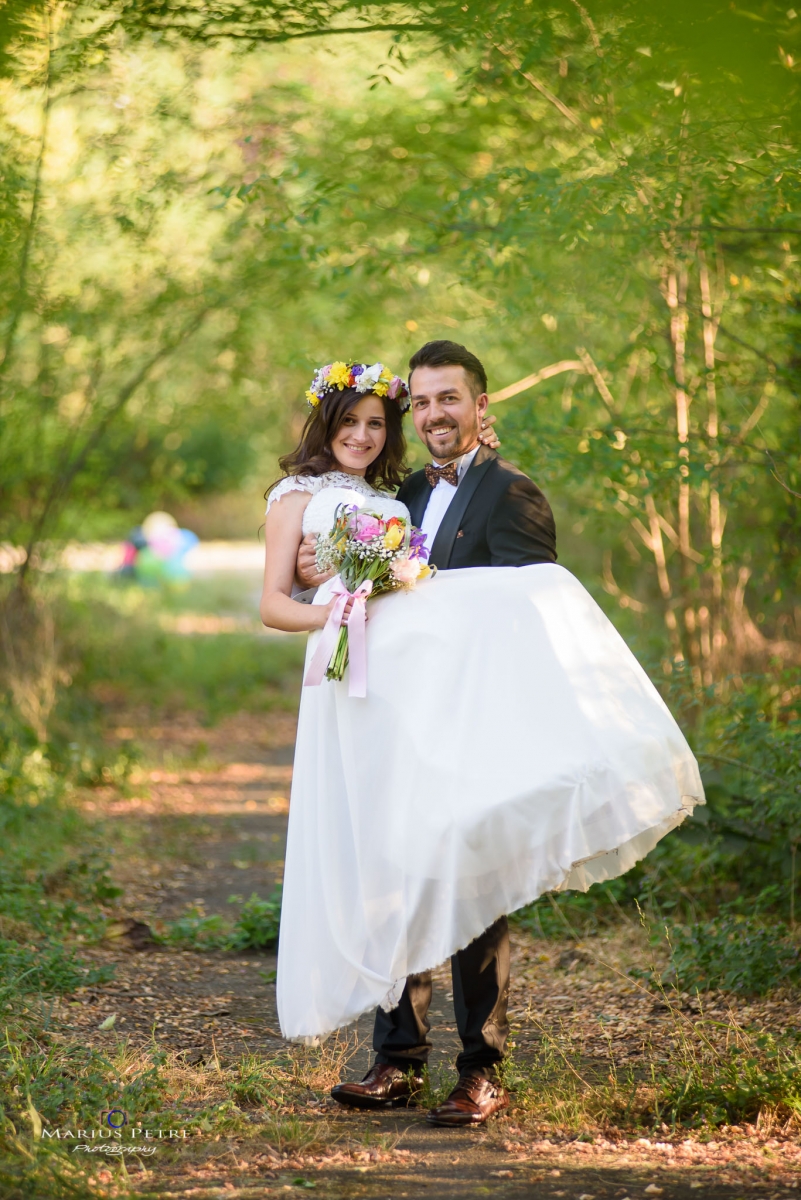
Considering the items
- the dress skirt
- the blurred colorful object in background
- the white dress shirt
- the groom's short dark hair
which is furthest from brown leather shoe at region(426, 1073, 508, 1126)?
the blurred colorful object in background

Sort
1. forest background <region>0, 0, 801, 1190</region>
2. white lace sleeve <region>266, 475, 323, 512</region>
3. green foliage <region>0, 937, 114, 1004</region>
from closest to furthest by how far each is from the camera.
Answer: white lace sleeve <region>266, 475, 323, 512</region>, green foliage <region>0, 937, 114, 1004</region>, forest background <region>0, 0, 801, 1190</region>

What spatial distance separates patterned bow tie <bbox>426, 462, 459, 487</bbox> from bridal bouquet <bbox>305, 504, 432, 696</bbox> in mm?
316

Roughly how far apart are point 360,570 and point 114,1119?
1666mm

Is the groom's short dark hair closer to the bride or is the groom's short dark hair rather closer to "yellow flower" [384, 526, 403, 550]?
the bride

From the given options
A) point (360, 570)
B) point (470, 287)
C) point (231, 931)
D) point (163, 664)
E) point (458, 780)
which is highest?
point (470, 287)

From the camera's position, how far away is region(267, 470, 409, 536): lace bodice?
12.4ft

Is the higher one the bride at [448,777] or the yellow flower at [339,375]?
the yellow flower at [339,375]

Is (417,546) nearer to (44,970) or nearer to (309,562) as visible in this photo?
(309,562)

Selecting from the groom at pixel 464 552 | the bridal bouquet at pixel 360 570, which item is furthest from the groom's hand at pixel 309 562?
the bridal bouquet at pixel 360 570

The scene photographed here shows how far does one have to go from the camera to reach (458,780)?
10.9ft

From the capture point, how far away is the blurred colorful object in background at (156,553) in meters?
19.1

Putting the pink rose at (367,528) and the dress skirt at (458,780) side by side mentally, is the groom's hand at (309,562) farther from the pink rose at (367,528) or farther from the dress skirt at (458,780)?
the pink rose at (367,528)

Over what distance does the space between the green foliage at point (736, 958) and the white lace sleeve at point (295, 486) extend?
2.25m
